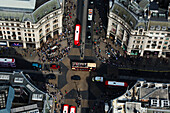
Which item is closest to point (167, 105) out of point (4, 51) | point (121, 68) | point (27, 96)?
point (121, 68)

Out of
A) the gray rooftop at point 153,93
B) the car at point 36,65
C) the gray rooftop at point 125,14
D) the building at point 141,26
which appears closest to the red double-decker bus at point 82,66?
the car at point 36,65

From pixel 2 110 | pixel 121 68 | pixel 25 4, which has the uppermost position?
pixel 25 4

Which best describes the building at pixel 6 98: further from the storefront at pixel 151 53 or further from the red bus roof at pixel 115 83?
the storefront at pixel 151 53

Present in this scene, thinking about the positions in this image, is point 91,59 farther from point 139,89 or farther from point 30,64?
point 139,89

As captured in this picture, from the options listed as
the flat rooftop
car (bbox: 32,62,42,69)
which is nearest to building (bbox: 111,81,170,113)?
car (bbox: 32,62,42,69)

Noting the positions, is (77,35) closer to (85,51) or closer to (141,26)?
(85,51)

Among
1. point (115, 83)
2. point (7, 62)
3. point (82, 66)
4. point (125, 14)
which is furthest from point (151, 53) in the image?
point (7, 62)
